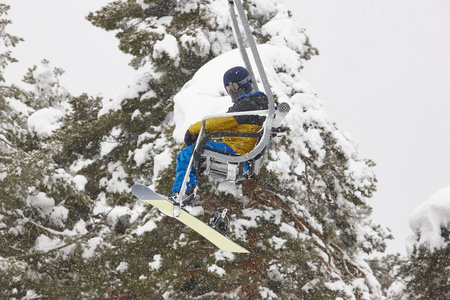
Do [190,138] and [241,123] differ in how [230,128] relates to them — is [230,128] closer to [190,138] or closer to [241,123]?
[241,123]

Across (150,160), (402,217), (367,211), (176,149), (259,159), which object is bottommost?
(402,217)

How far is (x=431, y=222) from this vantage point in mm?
8906

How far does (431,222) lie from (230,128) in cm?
531

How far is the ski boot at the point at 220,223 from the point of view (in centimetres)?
634

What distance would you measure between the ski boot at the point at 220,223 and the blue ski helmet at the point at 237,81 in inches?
65.5

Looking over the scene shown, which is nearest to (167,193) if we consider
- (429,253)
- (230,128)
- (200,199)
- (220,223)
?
(200,199)

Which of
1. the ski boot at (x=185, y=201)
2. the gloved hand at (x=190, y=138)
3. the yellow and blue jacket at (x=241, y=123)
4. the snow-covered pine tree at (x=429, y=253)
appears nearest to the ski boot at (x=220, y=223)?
the ski boot at (x=185, y=201)

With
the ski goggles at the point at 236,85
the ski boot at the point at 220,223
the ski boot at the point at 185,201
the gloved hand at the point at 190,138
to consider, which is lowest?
the ski boot at the point at 220,223

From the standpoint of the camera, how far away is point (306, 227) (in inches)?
384

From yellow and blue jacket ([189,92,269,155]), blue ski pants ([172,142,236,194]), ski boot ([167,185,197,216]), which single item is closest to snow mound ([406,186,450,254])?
yellow and blue jacket ([189,92,269,155])

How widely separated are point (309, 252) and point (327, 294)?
2.85ft

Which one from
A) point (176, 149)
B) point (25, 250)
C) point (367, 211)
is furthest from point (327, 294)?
point (25, 250)

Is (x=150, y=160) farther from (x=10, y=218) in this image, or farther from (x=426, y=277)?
(x=426, y=277)

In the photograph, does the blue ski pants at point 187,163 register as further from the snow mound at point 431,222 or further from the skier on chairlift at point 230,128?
the snow mound at point 431,222
